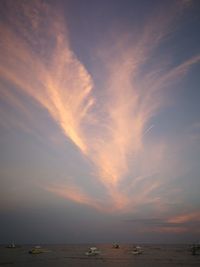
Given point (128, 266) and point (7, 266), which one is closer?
point (7, 266)

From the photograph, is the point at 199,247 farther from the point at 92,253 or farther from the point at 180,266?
the point at 180,266

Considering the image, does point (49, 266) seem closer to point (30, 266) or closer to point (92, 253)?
point (30, 266)

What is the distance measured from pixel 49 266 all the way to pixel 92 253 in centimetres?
5369

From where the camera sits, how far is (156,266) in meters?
68.2

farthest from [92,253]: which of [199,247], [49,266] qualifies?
[49,266]

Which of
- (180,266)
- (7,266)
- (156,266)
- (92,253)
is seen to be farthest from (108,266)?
(92,253)

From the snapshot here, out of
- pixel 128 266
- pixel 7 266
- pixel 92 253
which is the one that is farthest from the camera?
pixel 92 253

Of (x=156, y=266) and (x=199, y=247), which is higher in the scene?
(x=199, y=247)

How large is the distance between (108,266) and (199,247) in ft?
212

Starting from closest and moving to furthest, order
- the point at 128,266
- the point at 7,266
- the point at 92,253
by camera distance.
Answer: the point at 7,266, the point at 128,266, the point at 92,253

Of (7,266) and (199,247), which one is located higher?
(199,247)

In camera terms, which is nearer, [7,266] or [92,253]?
[7,266]

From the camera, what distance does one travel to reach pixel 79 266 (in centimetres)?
6844

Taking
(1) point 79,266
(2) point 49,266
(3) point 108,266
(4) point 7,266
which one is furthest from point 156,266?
(4) point 7,266
